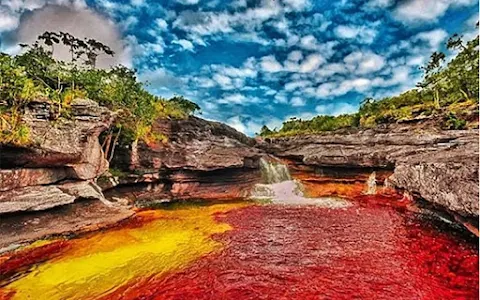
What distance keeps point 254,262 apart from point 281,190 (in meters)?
15.1

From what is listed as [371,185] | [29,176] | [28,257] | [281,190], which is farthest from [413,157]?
[29,176]

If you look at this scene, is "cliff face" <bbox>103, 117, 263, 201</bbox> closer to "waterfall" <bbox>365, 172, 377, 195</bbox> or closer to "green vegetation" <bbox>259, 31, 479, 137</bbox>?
"waterfall" <bbox>365, 172, 377, 195</bbox>

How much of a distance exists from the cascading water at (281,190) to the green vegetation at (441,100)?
10.4 m

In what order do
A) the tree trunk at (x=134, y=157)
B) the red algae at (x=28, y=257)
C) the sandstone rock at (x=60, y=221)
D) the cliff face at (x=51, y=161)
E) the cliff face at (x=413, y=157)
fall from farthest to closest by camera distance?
the tree trunk at (x=134, y=157), the cliff face at (x=51, y=161), the sandstone rock at (x=60, y=221), the red algae at (x=28, y=257), the cliff face at (x=413, y=157)

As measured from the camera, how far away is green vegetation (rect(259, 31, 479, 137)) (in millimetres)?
23078

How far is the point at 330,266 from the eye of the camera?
8922mm

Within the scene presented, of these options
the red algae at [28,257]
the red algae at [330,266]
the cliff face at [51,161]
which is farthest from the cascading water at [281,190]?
the red algae at [28,257]

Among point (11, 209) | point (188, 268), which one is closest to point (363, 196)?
point (188, 268)

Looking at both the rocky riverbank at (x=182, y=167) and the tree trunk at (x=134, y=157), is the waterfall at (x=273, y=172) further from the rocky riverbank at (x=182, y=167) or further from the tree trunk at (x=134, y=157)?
the tree trunk at (x=134, y=157)

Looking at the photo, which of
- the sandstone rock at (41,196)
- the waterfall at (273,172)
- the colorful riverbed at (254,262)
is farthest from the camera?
the waterfall at (273,172)

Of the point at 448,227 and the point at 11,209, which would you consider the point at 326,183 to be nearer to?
the point at 448,227

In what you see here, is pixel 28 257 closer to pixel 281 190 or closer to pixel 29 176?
pixel 29 176

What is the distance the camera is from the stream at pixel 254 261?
760cm

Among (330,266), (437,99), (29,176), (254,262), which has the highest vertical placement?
(437,99)
